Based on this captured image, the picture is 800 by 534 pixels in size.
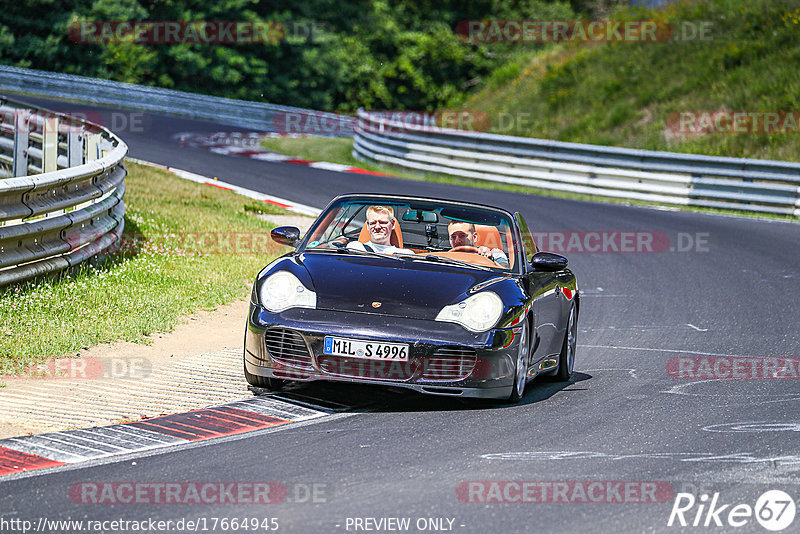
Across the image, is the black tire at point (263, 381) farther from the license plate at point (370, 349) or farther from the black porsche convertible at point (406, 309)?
the license plate at point (370, 349)

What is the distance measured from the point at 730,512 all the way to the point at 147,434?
9.95ft

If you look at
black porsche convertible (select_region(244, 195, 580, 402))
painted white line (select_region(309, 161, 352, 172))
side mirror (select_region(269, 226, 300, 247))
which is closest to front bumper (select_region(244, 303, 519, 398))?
black porsche convertible (select_region(244, 195, 580, 402))

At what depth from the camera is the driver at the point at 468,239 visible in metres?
8.27

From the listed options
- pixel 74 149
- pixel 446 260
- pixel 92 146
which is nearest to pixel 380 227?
pixel 446 260

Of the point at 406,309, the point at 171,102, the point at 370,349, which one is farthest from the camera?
the point at 171,102

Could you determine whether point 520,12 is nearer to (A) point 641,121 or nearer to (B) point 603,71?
(B) point 603,71

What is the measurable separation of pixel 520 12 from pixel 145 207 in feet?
145

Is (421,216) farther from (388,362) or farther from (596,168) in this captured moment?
(596,168)

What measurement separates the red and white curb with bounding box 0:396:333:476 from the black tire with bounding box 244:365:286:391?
0.11 metres

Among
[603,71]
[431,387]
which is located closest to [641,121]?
[603,71]

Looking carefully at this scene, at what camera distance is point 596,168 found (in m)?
24.5

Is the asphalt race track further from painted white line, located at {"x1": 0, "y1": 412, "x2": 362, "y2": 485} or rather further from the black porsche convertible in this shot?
the black porsche convertible

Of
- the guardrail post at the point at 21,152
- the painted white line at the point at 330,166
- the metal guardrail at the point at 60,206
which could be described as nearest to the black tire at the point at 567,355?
the metal guardrail at the point at 60,206

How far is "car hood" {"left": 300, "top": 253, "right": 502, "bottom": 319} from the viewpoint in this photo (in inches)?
283
